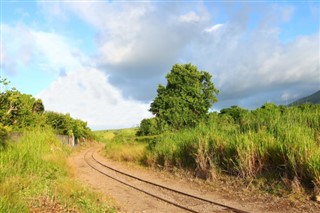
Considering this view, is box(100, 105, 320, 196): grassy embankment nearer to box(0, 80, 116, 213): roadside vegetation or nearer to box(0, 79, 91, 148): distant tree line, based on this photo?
box(0, 80, 116, 213): roadside vegetation

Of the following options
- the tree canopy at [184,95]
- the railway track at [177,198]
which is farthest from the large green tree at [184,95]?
the railway track at [177,198]

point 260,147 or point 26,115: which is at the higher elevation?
point 26,115

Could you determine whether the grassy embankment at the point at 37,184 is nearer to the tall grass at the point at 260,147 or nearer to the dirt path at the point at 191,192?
the dirt path at the point at 191,192

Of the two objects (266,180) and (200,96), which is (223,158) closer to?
(266,180)

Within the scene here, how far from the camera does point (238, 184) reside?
12.5m

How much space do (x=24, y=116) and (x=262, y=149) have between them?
23191mm

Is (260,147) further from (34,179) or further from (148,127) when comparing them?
(148,127)

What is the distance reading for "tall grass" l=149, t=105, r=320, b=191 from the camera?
1076 cm

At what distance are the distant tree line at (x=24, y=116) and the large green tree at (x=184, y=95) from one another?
14.0 m

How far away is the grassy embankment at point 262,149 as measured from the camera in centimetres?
1067

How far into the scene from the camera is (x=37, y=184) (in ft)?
37.9

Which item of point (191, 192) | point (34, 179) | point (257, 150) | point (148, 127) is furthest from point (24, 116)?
point (257, 150)

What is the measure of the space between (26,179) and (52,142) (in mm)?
9395

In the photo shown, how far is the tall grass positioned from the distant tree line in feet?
27.9
